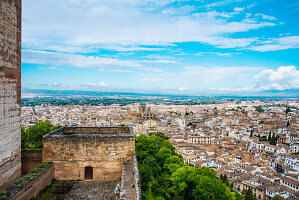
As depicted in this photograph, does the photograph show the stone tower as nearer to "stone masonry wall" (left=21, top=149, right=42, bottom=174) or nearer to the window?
"stone masonry wall" (left=21, top=149, right=42, bottom=174)

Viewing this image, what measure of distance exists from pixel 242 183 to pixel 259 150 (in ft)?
79.7

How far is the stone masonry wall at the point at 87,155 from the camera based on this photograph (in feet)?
38.4

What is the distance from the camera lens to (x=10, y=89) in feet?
32.5

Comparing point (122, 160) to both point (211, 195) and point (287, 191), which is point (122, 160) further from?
point (287, 191)

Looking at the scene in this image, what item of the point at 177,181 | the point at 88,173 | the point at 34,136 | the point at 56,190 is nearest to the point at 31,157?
the point at 56,190

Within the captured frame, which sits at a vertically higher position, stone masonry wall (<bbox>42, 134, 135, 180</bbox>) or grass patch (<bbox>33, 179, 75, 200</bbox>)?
stone masonry wall (<bbox>42, 134, 135, 180</bbox>)

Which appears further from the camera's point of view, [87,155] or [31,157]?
[31,157]

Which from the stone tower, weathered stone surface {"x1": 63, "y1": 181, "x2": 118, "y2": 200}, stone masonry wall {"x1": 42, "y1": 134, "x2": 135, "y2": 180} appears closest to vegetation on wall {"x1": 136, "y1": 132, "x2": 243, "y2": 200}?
stone masonry wall {"x1": 42, "y1": 134, "x2": 135, "y2": 180}

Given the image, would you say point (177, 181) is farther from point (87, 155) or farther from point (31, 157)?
point (31, 157)

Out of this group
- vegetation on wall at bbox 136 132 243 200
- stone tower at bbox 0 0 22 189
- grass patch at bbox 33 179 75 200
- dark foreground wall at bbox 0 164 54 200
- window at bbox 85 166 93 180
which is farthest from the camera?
vegetation on wall at bbox 136 132 243 200

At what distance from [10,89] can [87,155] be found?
4.59m

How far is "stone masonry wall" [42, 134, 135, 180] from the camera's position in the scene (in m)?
11.7

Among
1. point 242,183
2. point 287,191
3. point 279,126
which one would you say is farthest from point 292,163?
point 279,126

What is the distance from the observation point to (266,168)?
49.1 m
